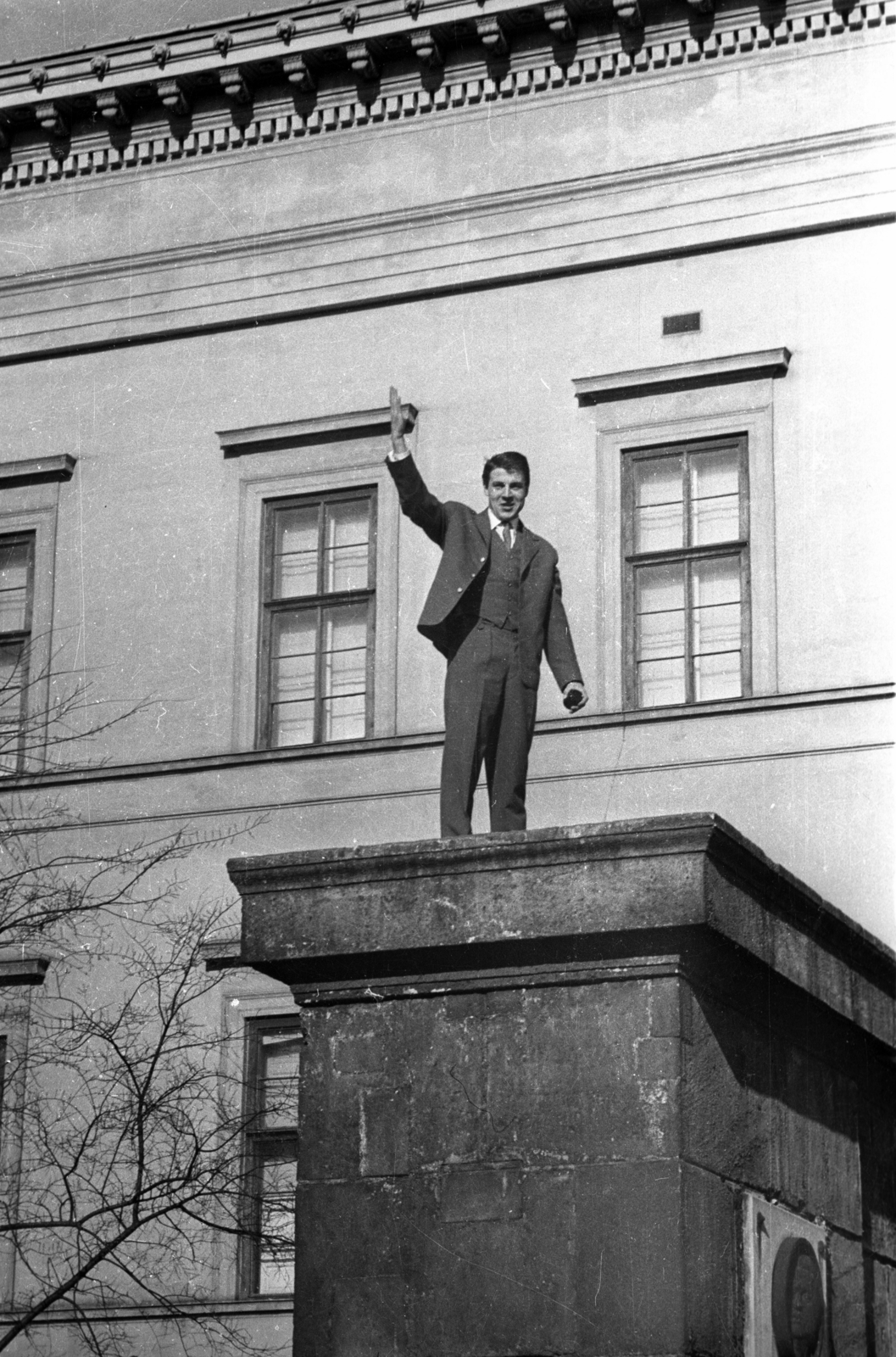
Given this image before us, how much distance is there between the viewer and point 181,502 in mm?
21562

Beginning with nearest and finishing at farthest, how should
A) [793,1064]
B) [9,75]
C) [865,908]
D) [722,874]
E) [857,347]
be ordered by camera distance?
[722,874]
[793,1064]
[865,908]
[857,347]
[9,75]

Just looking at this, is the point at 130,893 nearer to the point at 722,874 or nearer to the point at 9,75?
the point at 9,75

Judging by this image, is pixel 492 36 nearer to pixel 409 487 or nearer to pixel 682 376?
pixel 682 376

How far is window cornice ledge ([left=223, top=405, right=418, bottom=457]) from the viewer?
21.0m

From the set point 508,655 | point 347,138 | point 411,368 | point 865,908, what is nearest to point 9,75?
point 347,138

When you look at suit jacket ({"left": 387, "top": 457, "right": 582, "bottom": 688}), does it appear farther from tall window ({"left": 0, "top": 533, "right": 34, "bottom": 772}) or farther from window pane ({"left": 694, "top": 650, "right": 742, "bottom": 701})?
tall window ({"left": 0, "top": 533, "right": 34, "bottom": 772})

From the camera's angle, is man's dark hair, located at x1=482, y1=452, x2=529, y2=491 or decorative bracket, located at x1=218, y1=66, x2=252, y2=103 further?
decorative bracket, located at x1=218, y1=66, x2=252, y2=103

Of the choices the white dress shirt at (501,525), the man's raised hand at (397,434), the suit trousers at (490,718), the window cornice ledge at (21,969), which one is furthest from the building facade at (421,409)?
the man's raised hand at (397,434)

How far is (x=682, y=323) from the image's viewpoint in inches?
794

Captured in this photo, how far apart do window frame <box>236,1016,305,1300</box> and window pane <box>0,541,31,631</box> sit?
4706 millimetres

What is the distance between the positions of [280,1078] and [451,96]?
8508 mm

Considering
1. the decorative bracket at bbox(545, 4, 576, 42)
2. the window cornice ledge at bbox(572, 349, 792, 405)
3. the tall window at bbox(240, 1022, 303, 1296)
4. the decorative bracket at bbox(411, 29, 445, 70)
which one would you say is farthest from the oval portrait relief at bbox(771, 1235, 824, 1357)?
the decorative bracket at bbox(411, 29, 445, 70)

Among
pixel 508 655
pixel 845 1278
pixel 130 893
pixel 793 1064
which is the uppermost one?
pixel 130 893

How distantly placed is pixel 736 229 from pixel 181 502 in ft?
17.1
